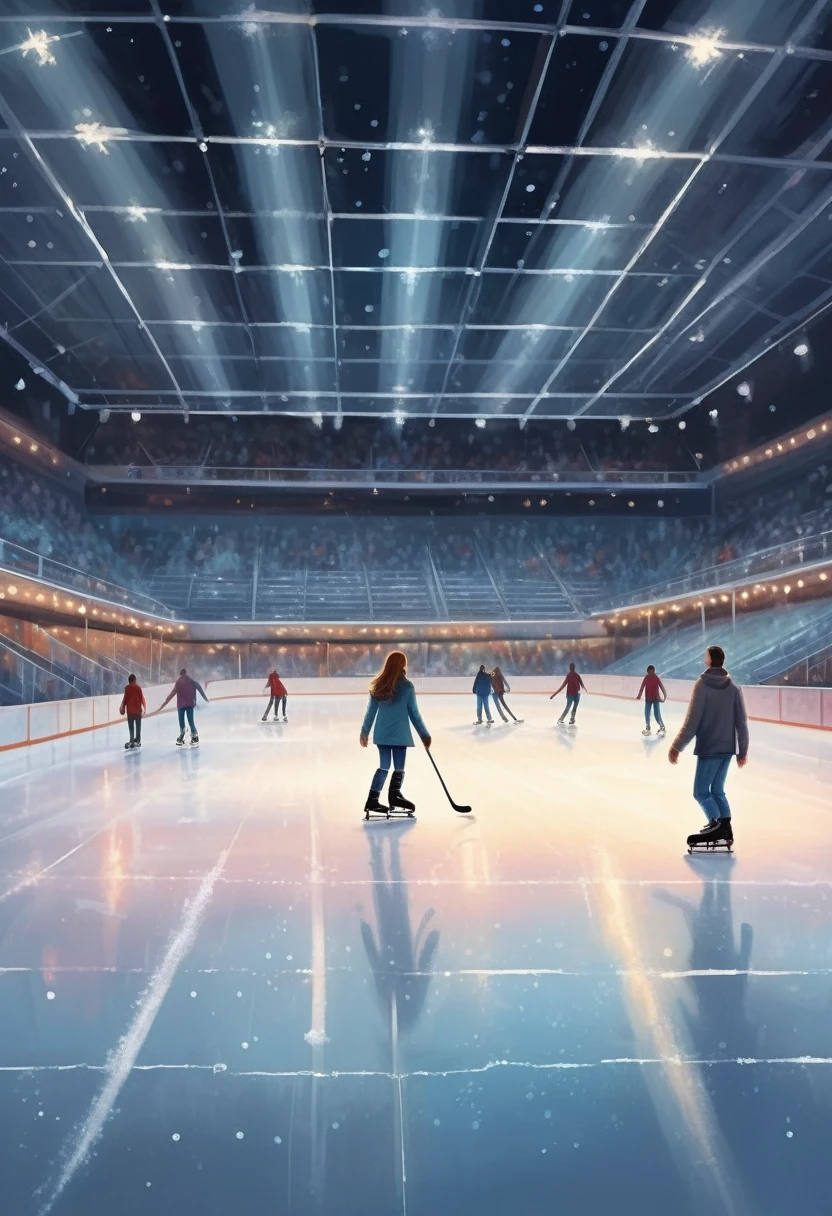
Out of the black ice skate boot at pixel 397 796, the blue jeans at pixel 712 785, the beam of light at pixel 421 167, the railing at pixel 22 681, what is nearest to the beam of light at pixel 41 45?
the beam of light at pixel 421 167

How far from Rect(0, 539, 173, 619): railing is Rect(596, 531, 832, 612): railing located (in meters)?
16.4

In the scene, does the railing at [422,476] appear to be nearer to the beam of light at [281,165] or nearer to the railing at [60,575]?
the railing at [60,575]

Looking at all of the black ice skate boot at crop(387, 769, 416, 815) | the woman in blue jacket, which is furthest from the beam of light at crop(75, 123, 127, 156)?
the black ice skate boot at crop(387, 769, 416, 815)

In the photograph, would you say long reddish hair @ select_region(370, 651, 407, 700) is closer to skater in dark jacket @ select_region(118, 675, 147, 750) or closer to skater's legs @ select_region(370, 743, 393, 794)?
skater's legs @ select_region(370, 743, 393, 794)

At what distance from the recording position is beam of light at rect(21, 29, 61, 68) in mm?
10781

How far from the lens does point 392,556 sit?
127 feet

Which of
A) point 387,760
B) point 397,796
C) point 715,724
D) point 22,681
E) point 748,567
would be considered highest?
point 748,567

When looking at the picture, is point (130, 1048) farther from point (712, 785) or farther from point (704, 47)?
point (704, 47)

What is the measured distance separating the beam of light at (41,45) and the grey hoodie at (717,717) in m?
10.5

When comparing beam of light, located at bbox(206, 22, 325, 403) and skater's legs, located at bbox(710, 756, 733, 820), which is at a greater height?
beam of light, located at bbox(206, 22, 325, 403)

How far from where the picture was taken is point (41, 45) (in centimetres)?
1100

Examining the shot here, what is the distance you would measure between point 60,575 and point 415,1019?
20.2 metres

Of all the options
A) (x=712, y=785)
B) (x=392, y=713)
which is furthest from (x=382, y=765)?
(x=712, y=785)

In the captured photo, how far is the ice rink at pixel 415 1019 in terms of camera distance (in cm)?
208
